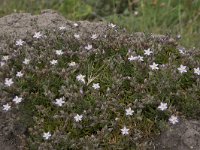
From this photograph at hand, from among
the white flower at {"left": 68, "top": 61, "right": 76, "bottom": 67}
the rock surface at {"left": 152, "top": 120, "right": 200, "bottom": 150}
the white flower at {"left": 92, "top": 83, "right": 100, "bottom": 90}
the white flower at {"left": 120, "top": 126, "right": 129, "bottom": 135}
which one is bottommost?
the rock surface at {"left": 152, "top": 120, "right": 200, "bottom": 150}

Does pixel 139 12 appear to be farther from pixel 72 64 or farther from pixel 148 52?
pixel 72 64

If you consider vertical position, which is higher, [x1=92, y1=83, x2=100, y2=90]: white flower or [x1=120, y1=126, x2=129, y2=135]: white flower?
[x1=92, y1=83, x2=100, y2=90]: white flower

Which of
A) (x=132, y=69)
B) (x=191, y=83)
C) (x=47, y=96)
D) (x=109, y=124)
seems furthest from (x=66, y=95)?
(x=191, y=83)

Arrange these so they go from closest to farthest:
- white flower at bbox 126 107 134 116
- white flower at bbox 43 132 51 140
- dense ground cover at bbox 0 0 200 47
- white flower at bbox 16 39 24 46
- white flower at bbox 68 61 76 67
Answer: white flower at bbox 43 132 51 140 → white flower at bbox 126 107 134 116 → white flower at bbox 68 61 76 67 → white flower at bbox 16 39 24 46 → dense ground cover at bbox 0 0 200 47

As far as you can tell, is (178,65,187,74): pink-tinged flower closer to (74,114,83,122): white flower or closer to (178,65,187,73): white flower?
(178,65,187,73): white flower

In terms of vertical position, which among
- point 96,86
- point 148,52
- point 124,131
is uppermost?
point 148,52

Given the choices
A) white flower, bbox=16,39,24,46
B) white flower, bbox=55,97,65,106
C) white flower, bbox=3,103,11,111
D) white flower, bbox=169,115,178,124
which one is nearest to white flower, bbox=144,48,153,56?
white flower, bbox=169,115,178,124

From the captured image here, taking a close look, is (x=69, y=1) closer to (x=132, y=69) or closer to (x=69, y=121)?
(x=132, y=69)

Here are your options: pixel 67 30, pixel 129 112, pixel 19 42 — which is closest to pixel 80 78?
pixel 129 112
